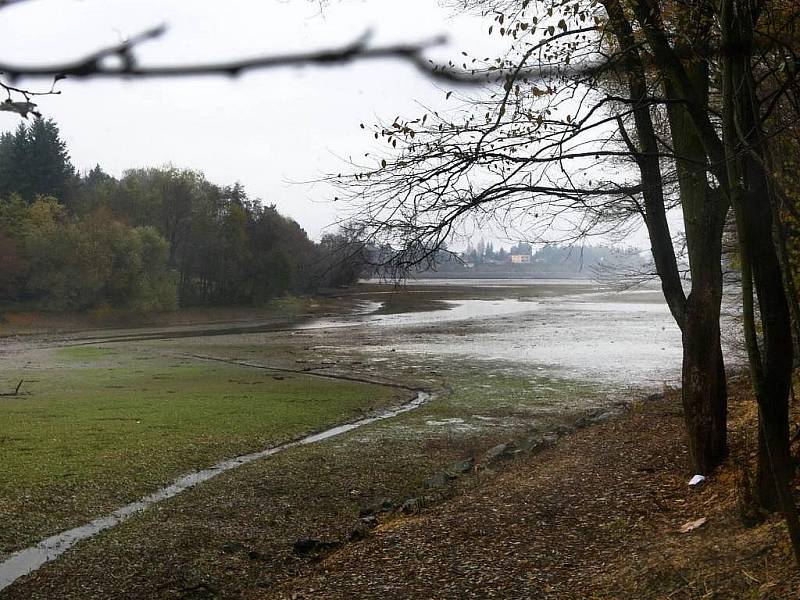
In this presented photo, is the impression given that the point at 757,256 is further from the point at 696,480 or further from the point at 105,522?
the point at 105,522

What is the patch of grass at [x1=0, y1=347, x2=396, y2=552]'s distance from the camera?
43.4 ft

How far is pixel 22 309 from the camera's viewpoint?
63469 millimetres

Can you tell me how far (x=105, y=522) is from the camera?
12.2 meters

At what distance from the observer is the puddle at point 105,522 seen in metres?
10.2

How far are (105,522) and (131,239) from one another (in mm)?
61002

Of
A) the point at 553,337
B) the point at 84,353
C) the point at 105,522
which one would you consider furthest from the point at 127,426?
the point at 553,337

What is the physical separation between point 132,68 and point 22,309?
Answer: 69398 millimetres

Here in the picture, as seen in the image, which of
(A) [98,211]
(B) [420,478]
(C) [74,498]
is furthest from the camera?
(A) [98,211]

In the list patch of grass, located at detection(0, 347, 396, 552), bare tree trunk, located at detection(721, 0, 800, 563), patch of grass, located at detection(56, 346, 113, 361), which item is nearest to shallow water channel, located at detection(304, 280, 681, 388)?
patch of grass, located at detection(0, 347, 396, 552)

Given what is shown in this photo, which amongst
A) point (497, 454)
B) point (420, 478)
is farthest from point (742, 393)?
point (420, 478)

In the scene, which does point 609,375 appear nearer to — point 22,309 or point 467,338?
point 467,338

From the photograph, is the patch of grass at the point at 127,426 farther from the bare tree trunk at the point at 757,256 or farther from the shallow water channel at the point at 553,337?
the shallow water channel at the point at 553,337

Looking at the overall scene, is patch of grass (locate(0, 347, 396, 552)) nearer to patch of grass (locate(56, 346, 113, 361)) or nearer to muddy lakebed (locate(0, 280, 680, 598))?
muddy lakebed (locate(0, 280, 680, 598))

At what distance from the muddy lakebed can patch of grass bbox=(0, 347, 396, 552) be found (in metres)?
0.08
